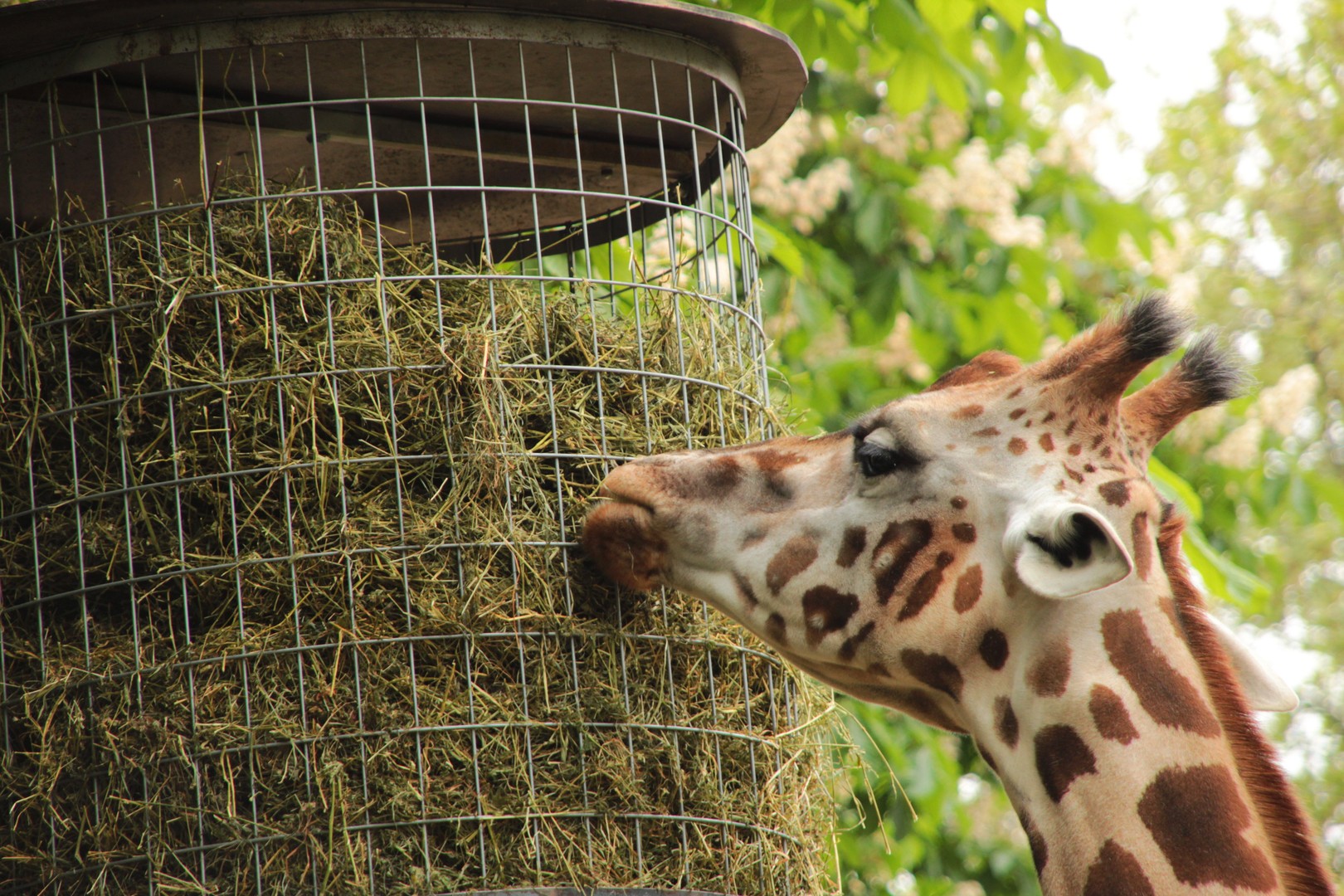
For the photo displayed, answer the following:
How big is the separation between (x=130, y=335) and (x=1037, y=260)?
17.8ft

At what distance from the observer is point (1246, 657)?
4.45 metres

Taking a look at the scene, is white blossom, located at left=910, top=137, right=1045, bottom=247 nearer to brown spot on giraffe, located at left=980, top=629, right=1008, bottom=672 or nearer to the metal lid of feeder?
the metal lid of feeder

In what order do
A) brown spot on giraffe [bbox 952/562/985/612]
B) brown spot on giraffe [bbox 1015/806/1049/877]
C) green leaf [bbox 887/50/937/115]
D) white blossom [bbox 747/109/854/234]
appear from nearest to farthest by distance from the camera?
brown spot on giraffe [bbox 1015/806/1049/877], brown spot on giraffe [bbox 952/562/985/612], green leaf [bbox 887/50/937/115], white blossom [bbox 747/109/854/234]

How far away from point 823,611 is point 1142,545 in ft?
2.80

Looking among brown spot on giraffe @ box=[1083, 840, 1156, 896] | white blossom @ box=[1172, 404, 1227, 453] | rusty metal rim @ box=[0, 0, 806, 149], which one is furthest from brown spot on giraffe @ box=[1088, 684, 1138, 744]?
white blossom @ box=[1172, 404, 1227, 453]

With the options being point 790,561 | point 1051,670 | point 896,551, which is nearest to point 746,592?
point 790,561

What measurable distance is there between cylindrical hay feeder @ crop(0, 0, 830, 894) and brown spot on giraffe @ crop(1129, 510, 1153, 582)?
3.88ft

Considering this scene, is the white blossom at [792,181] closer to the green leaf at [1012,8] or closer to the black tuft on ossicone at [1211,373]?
the green leaf at [1012,8]

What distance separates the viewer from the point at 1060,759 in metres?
3.86

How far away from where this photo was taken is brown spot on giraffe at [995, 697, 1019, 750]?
13.0 feet

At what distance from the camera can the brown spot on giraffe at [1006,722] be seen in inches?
157

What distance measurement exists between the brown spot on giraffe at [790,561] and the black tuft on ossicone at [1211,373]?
3.86ft

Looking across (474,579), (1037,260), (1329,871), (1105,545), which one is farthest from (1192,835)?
(1037,260)

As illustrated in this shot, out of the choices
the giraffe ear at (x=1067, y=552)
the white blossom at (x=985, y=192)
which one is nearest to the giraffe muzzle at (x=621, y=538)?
the giraffe ear at (x=1067, y=552)
